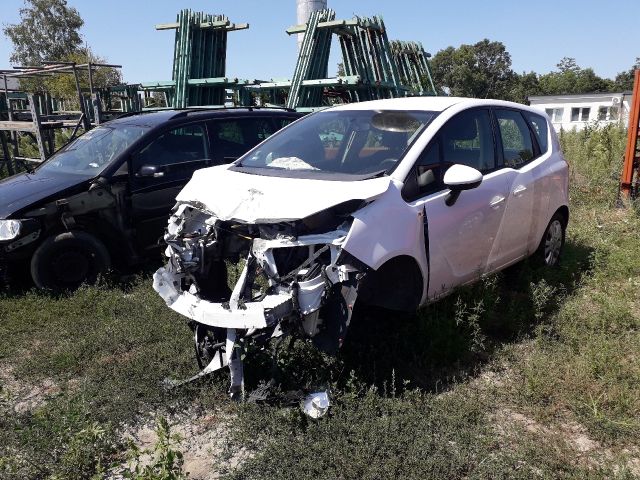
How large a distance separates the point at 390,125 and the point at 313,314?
71.8 inches

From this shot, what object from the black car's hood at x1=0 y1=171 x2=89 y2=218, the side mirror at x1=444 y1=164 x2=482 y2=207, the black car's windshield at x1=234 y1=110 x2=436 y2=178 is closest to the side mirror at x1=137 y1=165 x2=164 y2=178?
the black car's hood at x1=0 y1=171 x2=89 y2=218

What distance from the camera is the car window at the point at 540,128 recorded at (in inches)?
216

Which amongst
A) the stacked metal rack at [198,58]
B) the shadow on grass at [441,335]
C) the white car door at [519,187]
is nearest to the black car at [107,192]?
the shadow on grass at [441,335]

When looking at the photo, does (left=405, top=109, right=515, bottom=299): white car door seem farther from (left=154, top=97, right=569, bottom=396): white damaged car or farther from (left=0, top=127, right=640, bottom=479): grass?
(left=0, top=127, right=640, bottom=479): grass

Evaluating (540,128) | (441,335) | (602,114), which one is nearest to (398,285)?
(441,335)

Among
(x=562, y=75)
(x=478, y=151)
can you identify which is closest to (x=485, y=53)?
(x=562, y=75)

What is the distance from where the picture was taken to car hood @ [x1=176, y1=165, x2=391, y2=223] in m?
3.33

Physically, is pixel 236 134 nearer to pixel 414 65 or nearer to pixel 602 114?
pixel 414 65

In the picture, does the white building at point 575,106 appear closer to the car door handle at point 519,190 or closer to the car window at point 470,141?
the car door handle at point 519,190

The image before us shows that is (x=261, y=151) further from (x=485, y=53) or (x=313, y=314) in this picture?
(x=485, y=53)

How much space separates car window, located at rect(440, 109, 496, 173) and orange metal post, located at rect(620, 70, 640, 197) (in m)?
5.52

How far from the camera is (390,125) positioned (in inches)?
172

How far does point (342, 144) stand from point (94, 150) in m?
3.41

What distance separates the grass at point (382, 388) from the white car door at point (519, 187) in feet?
1.34
